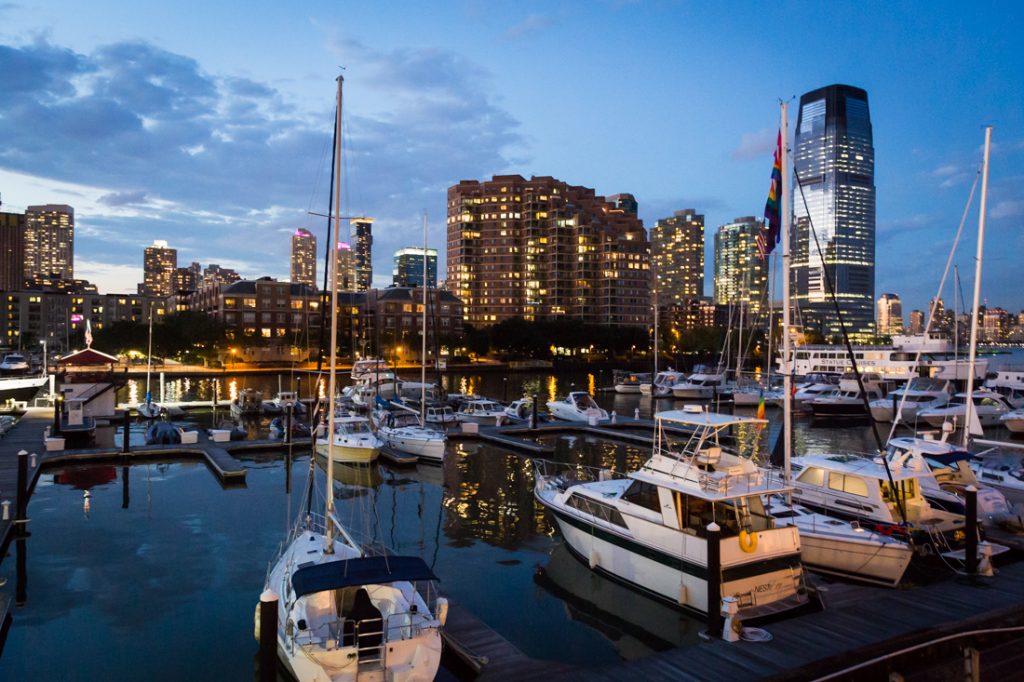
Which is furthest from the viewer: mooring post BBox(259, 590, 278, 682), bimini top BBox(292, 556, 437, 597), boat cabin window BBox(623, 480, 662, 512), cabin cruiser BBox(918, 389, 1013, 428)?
cabin cruiser BBox(918, 389, 1013, 428)

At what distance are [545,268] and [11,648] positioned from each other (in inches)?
6713

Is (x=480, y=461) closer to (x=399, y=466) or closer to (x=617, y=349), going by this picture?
(x=399, y=466)

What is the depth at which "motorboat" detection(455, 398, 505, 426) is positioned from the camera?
48.6 meters

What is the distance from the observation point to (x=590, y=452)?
3881 cm

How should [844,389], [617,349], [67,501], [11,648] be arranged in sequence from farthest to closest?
[617,349], [844,389], [67,501], [11,648]

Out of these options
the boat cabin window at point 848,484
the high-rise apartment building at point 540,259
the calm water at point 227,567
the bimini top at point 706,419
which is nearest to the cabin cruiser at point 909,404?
the boat cabin window at point 848,484

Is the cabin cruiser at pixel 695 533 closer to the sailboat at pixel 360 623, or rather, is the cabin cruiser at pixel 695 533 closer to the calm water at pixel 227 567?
the calm water at pixel 227 567

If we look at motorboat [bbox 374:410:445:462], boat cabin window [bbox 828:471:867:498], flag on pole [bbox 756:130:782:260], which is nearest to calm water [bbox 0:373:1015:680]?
motorboat [bbox 374:410:445:462]

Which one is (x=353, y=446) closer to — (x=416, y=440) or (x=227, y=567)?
(x=416, y=440)

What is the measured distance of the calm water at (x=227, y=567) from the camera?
14688mm

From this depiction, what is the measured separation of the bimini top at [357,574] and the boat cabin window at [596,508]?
7.34 metres

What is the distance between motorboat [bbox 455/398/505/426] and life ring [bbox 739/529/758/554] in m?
32.0

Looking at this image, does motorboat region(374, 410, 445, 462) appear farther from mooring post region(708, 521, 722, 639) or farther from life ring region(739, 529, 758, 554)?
mooring post region(708, 521, 722, 639)

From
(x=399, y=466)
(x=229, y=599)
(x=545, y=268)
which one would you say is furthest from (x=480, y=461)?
(x=545, y=268)
